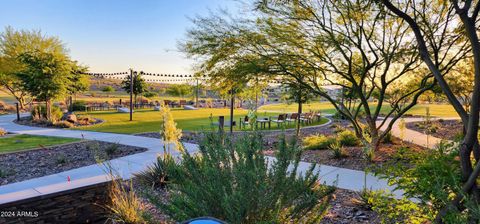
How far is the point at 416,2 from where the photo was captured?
7.70 metres

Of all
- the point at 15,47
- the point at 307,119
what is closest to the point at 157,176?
the point at 307,119

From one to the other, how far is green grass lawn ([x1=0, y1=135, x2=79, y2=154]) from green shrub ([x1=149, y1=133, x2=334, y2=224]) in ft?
26.9

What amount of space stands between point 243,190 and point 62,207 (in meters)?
2.69

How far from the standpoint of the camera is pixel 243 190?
2.75 meters

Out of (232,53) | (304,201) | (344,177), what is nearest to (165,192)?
(304,201)

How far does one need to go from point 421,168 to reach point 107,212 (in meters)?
4.05

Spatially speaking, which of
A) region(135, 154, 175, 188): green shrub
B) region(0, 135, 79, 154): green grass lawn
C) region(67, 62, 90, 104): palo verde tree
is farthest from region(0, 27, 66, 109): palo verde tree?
region(135, 154, 175, 188): green shrub

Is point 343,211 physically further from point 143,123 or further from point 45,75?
point 45,75

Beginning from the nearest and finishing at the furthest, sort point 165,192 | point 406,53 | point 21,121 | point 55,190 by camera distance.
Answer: point 55,190
point 165,192
point 406,53
point 21,121

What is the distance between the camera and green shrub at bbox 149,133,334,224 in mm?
2762

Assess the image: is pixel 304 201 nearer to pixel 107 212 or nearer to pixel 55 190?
pixel 107 212

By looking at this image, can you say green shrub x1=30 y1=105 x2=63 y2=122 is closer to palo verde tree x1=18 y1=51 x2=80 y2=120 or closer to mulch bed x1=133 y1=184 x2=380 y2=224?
palo verde tree x1=18 y1=51 x2=80 y2=120

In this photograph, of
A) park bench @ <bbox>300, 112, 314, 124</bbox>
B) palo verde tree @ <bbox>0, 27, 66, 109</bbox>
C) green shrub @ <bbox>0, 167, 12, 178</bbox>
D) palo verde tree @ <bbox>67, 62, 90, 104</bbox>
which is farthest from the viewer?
palo verde tree @ <bbox>0, 27, 66, 109</bbox>

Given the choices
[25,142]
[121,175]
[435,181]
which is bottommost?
[25,142]
